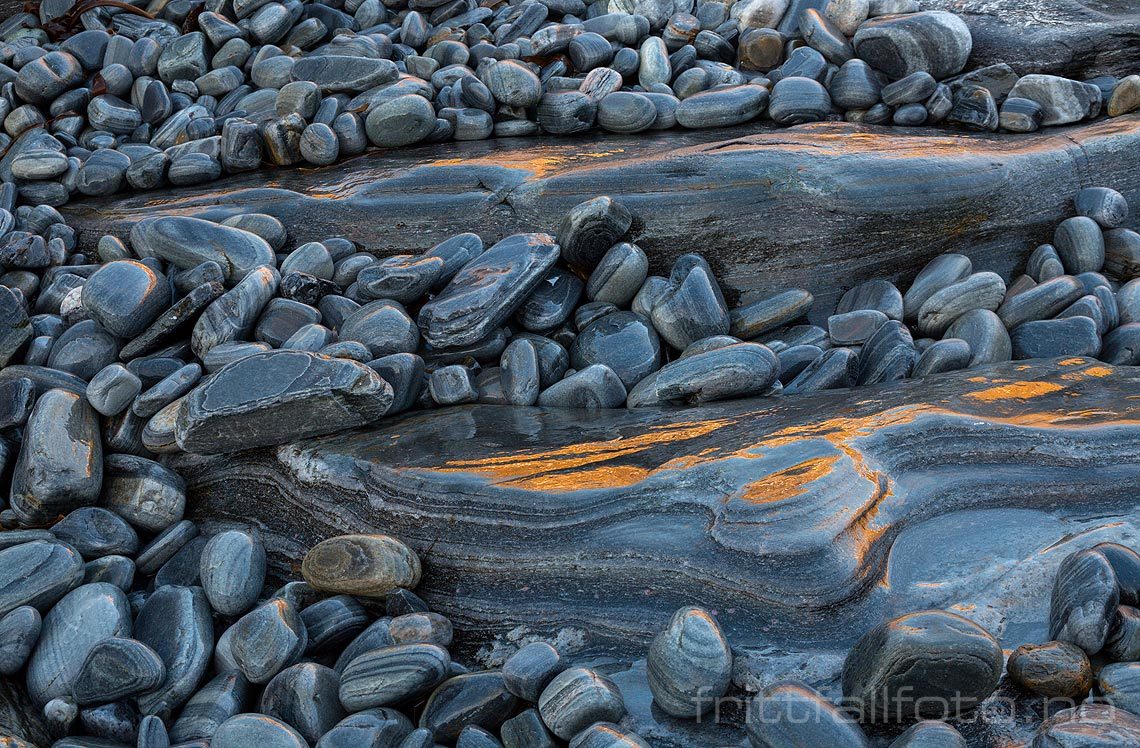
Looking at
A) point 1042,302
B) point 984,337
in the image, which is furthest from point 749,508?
point 1042,302

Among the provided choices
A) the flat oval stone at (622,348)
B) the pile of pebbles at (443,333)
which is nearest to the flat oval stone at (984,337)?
the pile of pebbles at (443,333)

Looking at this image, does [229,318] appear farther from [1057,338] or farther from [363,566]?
[1057,338]

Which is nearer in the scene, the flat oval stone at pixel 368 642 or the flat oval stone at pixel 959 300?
the flat oval stone at pixel 368 642

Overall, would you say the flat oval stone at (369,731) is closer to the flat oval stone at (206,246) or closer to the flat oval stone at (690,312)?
the flat oval stone at (690,312)

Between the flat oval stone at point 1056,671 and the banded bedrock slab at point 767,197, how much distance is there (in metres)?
1.60

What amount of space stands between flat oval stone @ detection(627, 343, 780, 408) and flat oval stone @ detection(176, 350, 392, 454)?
0.76 meters

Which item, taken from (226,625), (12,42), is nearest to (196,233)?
(226,625)

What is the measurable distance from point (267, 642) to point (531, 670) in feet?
1.97

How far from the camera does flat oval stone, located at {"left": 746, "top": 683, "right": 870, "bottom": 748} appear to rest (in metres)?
1.57

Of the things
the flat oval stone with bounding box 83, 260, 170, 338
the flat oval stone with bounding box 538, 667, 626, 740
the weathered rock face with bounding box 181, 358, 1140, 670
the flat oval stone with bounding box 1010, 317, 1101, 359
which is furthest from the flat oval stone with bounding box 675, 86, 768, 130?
the flat oval stone with bounding box 538, 667, 626, 740

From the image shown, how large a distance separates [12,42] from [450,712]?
450cm

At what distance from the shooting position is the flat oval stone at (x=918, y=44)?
12.7 ft

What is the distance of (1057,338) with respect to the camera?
2.73m

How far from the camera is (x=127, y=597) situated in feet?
7.35
